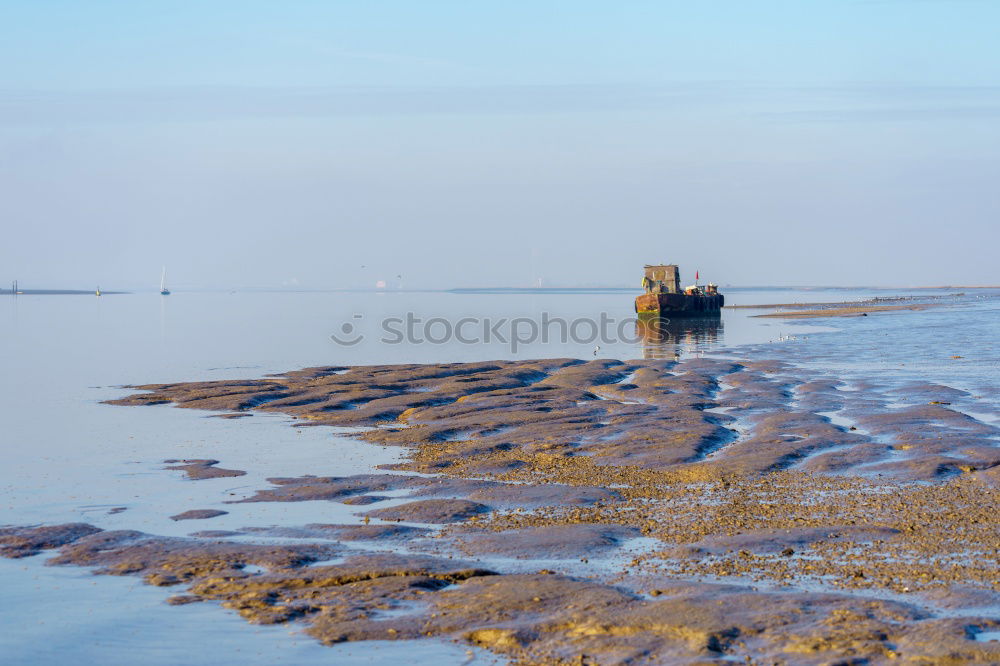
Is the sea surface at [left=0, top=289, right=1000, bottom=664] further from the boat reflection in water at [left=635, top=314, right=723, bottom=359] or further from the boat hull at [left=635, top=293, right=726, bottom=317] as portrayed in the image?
the boat hull at [left=635, top=293, right=726, bottom=317]

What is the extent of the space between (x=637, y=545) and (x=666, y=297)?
69.9 m

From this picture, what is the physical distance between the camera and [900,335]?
59.8m

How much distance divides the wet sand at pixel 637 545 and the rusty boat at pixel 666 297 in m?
57.0

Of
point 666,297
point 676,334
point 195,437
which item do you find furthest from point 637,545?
point 666,297

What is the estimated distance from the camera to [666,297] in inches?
3191

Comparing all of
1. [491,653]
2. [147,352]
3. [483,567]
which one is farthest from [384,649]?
[147,352]

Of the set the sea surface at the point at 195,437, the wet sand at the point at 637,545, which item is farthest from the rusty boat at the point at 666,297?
→ the wet sand at the point at 637,545

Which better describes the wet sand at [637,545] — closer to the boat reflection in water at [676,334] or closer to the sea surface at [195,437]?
the sea surface at [195,437]

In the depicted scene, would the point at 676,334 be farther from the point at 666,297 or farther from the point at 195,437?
the point at 195,437

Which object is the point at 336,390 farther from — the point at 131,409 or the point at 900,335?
the point at 900,335

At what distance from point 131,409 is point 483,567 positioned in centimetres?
2081

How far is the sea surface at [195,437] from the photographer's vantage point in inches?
378

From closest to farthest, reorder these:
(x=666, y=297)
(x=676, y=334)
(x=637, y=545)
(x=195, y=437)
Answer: (x=637, y=545), (x=195, y=437), (x=676, y=334), (x=666, y=297)

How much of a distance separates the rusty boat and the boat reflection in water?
603 millimetres
